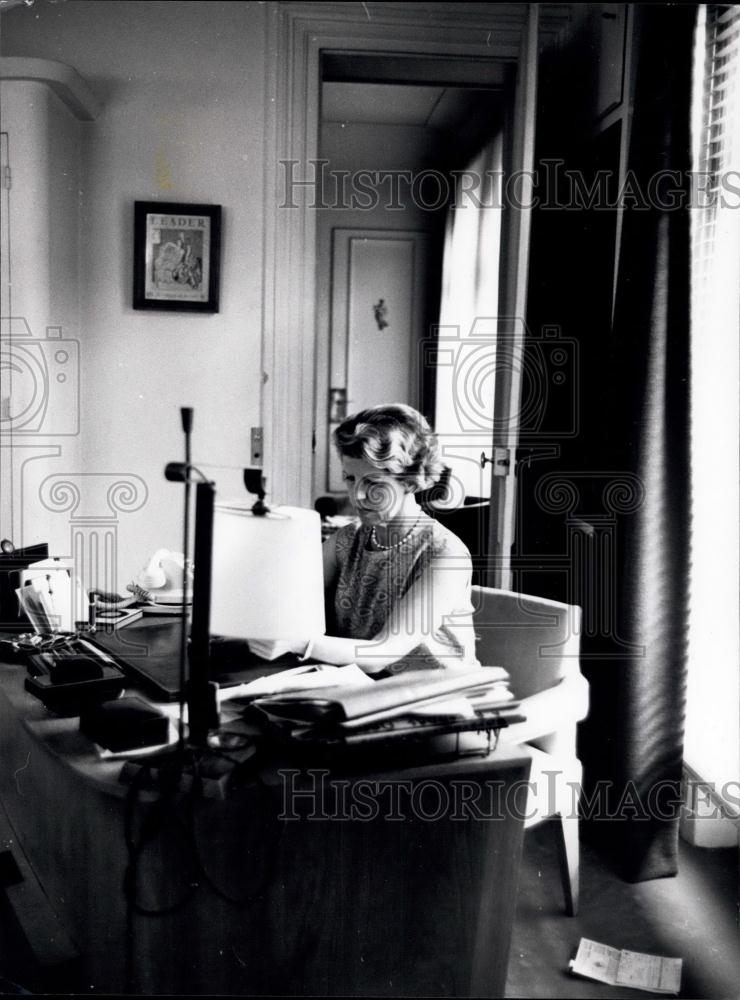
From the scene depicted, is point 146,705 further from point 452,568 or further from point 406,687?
point 452,568

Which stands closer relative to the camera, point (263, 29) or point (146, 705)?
point (146, 705)

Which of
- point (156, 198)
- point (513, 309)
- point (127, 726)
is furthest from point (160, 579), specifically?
point (513, 309)

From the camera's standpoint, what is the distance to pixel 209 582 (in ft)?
3.55

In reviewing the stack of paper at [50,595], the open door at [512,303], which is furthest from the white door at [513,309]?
the stack of paper at [50,595]

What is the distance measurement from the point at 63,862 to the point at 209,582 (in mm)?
591

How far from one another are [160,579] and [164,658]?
8.3 inches

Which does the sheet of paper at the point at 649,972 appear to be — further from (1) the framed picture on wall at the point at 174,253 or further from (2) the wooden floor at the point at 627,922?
(1) the framed picture on wall at the point at 174,253

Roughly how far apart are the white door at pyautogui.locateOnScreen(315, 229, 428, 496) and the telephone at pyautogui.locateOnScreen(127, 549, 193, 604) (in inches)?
11.7

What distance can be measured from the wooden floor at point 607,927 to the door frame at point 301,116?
33.6 inches

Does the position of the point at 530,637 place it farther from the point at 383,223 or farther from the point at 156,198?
Result: the point at 156,198

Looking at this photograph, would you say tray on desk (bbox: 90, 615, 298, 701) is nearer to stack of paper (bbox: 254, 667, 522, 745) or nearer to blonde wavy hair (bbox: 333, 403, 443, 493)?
stack of paper (bbox: 254, 667, 522, 745)

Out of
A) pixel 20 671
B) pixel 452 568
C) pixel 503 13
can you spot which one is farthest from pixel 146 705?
pixel 503 13

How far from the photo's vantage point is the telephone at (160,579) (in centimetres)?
143

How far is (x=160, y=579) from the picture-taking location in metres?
1.44
